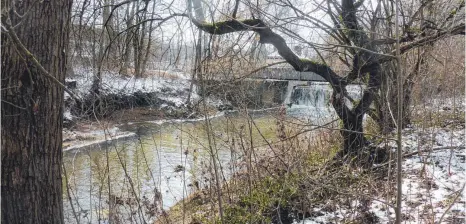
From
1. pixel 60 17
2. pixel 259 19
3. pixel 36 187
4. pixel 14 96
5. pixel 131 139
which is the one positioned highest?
pixel 259 19

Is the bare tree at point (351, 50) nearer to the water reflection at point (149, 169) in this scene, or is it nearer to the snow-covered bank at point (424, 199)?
the snow-covered bank at point (424, 199)

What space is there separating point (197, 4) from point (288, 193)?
2.44 meters

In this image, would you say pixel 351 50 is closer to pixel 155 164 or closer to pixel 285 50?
pixel 285 50

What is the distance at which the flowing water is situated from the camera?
4023 mm

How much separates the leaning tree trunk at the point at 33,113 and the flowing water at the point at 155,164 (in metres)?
0.58

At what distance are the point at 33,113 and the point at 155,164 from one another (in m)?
5.70

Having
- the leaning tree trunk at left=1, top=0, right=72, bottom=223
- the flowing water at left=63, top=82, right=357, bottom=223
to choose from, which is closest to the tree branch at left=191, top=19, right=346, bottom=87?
the flowing water at left=63, top=82, right=357, bottom=223

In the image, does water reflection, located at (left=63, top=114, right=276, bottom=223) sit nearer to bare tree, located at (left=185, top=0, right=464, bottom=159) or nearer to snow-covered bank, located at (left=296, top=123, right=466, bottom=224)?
bare tree, located at (left=185, top=0, right=464, bottom=159)

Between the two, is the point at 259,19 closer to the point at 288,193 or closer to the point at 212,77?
the point at 212,77

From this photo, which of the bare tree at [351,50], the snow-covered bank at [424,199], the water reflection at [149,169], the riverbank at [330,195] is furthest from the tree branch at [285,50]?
the snow-covered bank at [424,199]

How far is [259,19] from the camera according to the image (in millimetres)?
5062

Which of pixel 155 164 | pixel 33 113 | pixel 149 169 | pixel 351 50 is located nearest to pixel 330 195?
pixel 149 169

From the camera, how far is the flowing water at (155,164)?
4.02m

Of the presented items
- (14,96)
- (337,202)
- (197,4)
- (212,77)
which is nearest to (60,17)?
(14,96)
